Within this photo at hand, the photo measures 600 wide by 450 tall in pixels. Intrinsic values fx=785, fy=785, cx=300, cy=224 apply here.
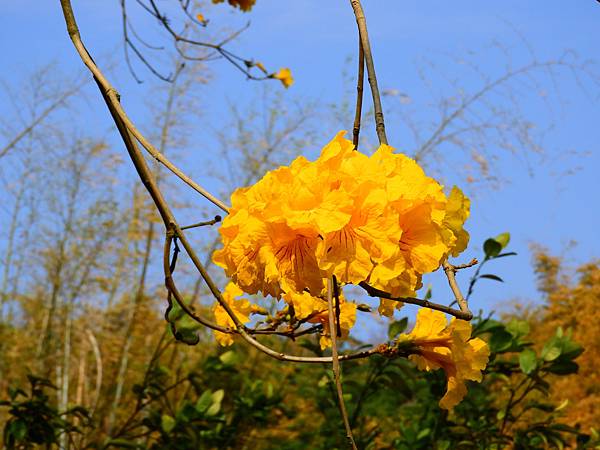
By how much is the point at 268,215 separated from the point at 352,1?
34 cm

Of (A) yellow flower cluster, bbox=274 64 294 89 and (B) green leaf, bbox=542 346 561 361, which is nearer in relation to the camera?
(B) green leaf, bbox=542 346 561 361

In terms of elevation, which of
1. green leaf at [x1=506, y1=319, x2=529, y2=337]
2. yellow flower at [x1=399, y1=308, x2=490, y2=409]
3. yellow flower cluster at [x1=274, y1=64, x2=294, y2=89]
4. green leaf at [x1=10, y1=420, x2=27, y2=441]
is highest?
yellow flower cluster at [x1=274, y1=64, x2=294, y2=89]

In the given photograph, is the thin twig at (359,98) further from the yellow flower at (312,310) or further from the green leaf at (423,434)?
the green leaf at (423,434)

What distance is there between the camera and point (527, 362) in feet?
5.60

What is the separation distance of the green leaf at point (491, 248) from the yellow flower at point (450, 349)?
891 millimetres

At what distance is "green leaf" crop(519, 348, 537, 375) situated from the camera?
169cm

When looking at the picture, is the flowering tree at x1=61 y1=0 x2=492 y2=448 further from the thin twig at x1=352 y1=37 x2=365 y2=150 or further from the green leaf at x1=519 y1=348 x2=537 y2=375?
the green leaf at x1=519 y1=348 x2=537 y2=375

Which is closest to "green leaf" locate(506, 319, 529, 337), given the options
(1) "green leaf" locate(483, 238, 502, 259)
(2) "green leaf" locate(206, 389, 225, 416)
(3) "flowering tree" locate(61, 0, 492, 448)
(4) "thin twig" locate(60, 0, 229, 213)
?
(1) "green leaf" locate(483, 238, 502, 259)

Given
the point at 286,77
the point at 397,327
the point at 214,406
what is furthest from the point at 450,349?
the point at 286,77

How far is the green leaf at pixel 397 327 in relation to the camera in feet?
5.48

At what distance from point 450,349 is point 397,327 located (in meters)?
0.84

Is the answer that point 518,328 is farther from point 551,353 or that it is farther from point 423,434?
point 423,434

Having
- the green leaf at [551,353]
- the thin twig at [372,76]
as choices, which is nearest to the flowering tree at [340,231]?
the thin twig at [372,76]

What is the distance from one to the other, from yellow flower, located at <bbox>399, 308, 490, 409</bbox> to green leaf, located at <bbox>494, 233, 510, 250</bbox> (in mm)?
906
